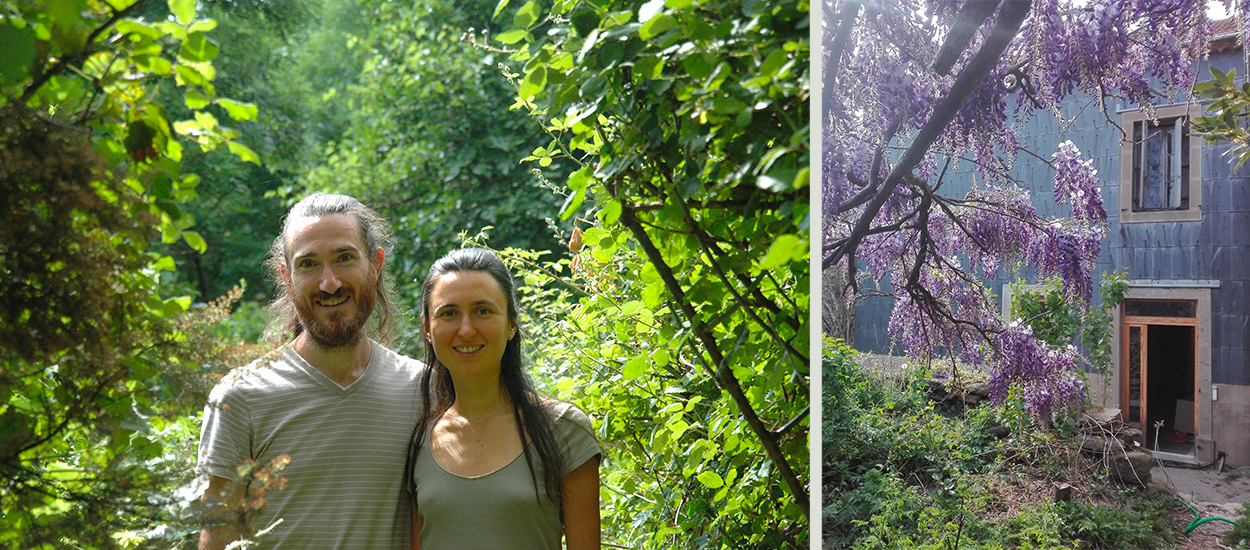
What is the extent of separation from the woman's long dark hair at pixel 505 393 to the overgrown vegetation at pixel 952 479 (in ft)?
1.62

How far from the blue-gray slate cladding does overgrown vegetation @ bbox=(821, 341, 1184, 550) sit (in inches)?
6.0

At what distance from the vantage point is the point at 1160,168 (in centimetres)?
81

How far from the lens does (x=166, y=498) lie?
0.90m

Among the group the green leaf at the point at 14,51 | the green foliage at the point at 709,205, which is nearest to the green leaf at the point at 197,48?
the green leaf at the point at 14,51

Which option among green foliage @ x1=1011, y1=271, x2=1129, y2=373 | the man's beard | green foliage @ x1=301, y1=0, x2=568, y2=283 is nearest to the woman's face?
the man's beard

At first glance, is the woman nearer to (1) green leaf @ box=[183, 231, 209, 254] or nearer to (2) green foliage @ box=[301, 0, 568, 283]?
(1) green leaf @ box=[183, 231, 209, 254]

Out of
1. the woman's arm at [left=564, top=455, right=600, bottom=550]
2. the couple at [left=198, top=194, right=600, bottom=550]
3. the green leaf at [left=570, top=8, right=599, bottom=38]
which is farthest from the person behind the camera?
the woman's arm at [left=564, top=455, right=600, bottom=550]

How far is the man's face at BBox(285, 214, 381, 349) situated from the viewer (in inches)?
52.2

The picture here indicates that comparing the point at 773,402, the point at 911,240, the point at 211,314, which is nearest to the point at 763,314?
the point at 773,402

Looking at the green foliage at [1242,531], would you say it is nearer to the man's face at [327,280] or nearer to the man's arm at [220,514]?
the man's arm at [220,514]

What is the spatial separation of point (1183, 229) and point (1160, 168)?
64mm

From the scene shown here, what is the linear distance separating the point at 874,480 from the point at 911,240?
28cm

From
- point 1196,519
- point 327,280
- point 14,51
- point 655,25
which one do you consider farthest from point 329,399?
point 1196,519

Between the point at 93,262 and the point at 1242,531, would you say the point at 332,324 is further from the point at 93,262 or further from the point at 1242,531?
the point at 1242,531
